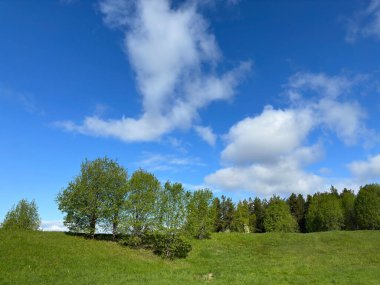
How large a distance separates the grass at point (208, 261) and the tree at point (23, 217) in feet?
96.1

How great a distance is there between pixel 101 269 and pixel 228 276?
12.3 meters

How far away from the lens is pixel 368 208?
85.0 meters

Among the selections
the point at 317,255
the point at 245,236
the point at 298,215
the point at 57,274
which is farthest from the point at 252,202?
the point at 57,274

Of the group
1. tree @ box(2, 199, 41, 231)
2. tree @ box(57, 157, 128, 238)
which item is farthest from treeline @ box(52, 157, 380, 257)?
tree @ box(2, 199, 41, 231)

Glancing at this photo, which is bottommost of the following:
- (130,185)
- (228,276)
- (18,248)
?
(228,276)

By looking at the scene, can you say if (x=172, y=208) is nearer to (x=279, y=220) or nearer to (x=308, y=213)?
(x=279, y=220)

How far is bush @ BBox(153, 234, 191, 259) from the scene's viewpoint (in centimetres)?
5006

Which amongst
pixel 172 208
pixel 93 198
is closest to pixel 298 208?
pixel 172 208

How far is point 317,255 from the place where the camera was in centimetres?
4962

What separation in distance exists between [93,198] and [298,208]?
3737 inches

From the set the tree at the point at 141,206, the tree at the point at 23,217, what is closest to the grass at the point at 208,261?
the tree at the point at 141,206

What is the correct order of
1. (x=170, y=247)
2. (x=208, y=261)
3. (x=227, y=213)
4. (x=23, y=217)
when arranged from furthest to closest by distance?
1. (x=227, y=213)
2. (x=23, y=217)
3. (x=170, y=247)
4. (x=208, y=261)

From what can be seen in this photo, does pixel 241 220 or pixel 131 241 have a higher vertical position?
pixel 241 220

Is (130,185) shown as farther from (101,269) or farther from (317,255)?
(317,255)
